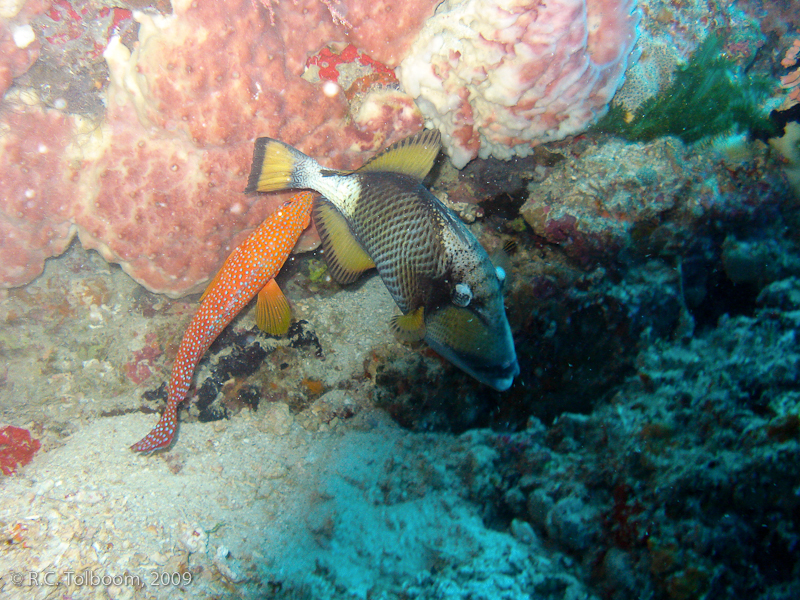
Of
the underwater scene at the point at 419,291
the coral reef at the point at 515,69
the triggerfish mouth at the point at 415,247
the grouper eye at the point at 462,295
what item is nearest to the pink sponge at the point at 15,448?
the underwater scene at the point at 419,291

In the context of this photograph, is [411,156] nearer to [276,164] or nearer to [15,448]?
[276,164]

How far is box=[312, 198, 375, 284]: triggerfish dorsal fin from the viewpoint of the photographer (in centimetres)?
301

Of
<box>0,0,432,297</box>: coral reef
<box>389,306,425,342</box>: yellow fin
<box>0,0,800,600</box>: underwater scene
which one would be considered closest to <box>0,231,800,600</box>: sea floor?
<box>0,0,800,600</box>: underwater scene

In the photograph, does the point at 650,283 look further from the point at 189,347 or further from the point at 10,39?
the point at 10,39

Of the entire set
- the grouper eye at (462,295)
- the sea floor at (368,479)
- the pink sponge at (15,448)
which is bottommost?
the pink sponge at (15,448)

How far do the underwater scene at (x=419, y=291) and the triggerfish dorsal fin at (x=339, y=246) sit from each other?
3 centimetres

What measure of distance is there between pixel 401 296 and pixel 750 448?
227cm

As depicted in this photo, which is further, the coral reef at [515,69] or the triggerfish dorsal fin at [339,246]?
the triggerfish dorsal fin at [339,246]

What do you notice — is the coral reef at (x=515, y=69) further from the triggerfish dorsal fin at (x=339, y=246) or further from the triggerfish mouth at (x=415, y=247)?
the triggerfish dorsal fin at (x=339, y=246)

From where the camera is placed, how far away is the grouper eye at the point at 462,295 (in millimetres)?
2354

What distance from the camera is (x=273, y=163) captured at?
9.59 feet

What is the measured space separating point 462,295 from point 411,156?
3.69ft

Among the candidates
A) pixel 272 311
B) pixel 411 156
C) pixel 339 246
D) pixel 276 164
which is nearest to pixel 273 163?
pixel 276 164

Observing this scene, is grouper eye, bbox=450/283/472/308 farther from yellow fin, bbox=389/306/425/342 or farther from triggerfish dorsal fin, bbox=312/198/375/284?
triggerfish dorsal fin, bbox=312/198/375/284
